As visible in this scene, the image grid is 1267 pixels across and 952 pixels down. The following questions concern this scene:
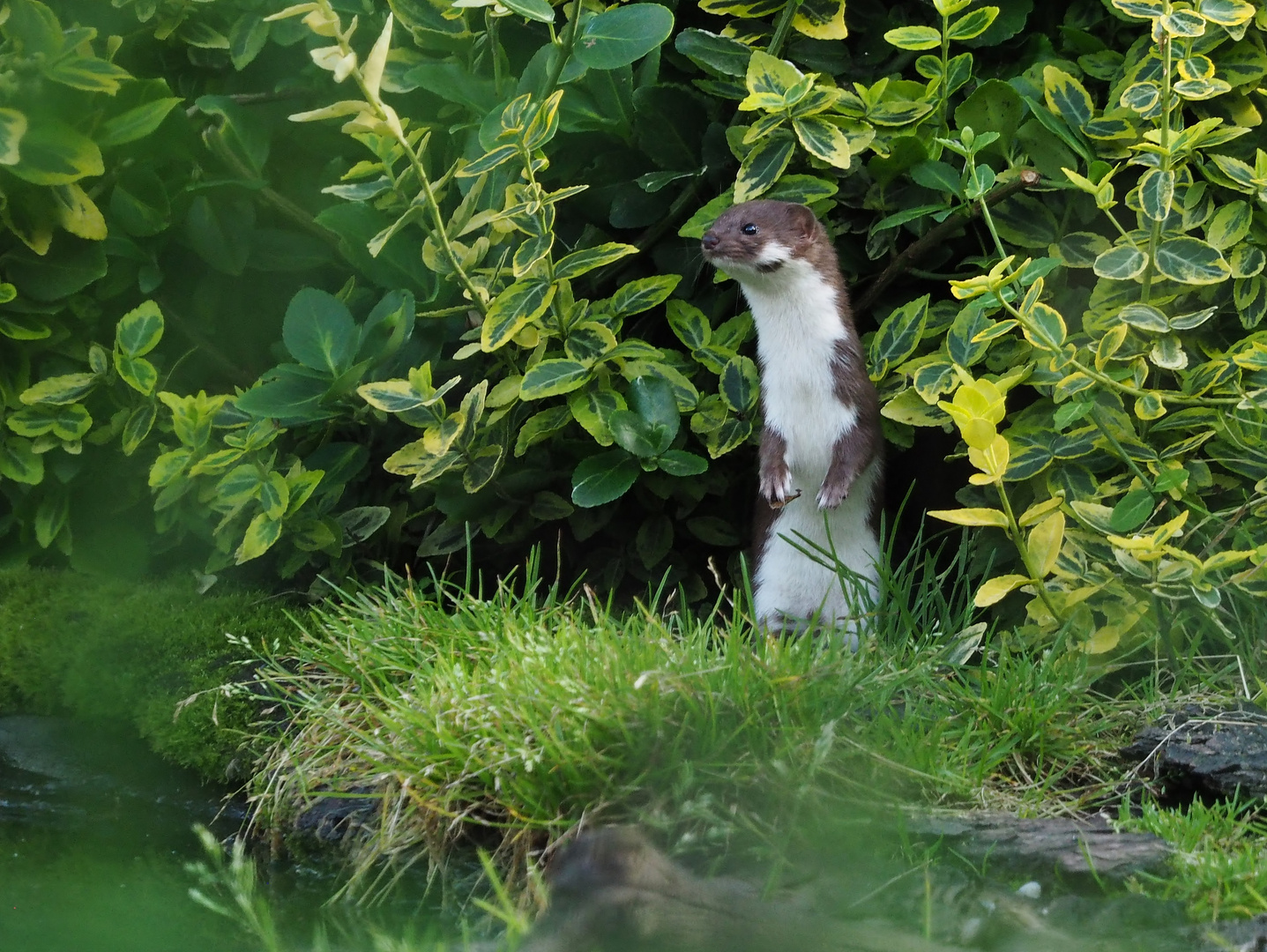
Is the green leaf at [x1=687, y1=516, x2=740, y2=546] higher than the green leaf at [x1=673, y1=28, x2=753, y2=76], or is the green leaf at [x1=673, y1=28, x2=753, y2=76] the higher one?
the green leaf at [x1=673, y1=28, x2=753, y2=76]

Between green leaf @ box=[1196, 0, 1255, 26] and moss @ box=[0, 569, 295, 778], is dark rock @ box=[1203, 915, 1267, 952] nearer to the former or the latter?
green leaf @ box=[1196, 0, 1255, 26]

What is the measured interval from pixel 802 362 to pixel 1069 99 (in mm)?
1110

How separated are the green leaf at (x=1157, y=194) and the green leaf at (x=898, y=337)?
767 millimetres

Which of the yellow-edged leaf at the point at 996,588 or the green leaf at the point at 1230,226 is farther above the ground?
the green leaf at the point at 1230,226

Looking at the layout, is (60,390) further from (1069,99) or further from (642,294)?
(1069,99)

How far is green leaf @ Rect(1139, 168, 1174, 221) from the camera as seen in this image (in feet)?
11.4

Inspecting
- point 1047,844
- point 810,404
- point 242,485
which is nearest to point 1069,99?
point 810,404

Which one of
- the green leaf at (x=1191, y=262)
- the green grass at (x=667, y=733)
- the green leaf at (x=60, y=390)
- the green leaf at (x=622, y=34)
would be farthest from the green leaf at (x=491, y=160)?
the green leaf at (x=1191, y=262)

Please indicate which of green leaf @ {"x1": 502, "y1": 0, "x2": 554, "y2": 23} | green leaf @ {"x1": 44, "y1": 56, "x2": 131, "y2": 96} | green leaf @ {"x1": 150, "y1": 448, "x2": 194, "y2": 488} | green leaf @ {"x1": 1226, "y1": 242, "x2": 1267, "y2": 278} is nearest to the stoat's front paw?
green leaf @ {"x1": 1226, "y1": 242, "x2": 1267, "y2": 278}

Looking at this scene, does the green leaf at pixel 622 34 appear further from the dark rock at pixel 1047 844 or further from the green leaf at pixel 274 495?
the dark rock at pixel 1047 844

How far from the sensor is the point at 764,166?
159 inches

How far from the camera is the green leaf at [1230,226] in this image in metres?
3.76

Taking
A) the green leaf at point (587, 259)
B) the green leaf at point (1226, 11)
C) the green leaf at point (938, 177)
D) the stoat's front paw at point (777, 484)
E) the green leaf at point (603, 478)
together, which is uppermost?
the green leaf at point (1226, 11)

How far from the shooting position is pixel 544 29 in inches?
174
